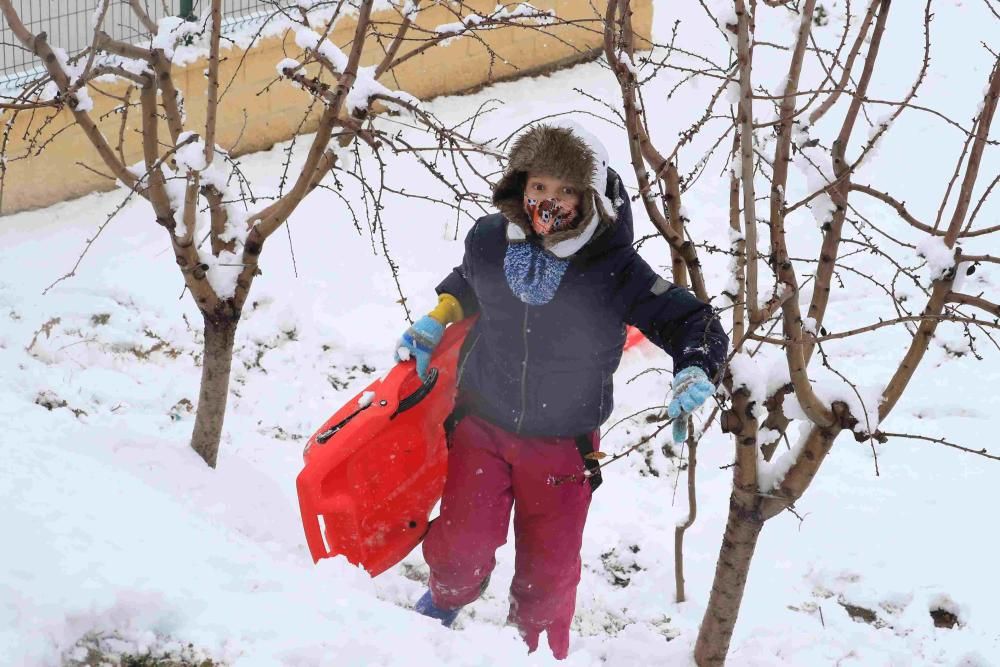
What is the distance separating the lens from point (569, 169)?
9.47 ft

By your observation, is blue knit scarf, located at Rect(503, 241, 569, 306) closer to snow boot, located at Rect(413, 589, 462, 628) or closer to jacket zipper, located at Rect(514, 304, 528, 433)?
jacket zipper, located at Rect(514, 304, 528, 433)

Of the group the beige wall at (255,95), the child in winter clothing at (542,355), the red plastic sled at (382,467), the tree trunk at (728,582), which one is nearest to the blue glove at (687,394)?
the child in winter clothing at (542,355)

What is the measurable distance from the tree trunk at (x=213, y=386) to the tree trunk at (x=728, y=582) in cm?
184

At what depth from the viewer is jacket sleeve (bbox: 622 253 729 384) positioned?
2.75 m

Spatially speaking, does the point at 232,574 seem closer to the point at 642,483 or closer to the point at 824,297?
the point at 824,297

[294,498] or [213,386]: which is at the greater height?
[213,386]

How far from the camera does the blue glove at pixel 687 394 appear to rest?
2.64 m

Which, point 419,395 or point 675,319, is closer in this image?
point 675,319

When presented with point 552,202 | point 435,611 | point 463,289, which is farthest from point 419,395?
point 552,202

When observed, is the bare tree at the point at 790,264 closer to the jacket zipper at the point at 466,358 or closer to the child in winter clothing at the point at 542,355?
the child in winter clothing at the point at 542,355

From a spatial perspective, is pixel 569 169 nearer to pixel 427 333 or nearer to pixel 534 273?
pixel 534 273

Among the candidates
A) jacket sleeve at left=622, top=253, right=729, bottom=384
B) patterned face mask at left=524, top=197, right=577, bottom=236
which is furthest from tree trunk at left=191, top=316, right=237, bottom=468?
jacket sleeve at left=622, top=253, right=729, bottom=384

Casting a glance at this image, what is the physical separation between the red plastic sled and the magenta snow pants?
0.14 m

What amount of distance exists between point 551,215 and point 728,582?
121 centimetres
